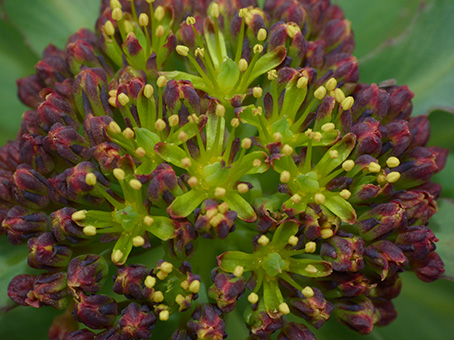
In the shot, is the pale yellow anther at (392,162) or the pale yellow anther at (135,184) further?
the pale yellow anther at (392,162)

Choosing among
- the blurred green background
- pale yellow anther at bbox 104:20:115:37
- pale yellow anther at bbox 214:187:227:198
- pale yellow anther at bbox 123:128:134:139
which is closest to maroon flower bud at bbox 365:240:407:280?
the blurred green background

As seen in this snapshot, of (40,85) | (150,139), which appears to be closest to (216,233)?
(150,139)

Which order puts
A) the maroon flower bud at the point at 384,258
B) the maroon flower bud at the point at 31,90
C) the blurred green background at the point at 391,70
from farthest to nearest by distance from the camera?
the maroon flower bud at the point at 31,90
the blurred green background at the point at 391,70
the maroon flower bud at the point at 384,258

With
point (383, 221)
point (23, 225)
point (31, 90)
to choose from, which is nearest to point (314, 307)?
point (383, 221)

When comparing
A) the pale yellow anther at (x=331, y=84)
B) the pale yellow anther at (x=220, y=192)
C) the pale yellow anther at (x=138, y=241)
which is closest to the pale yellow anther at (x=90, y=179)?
the pale yellow anther at (x=138, y=241)

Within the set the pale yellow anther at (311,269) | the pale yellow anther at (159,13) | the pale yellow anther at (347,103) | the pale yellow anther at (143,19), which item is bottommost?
the pale yellow anther at (311,269)

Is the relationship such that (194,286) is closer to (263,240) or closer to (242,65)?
(263,240)

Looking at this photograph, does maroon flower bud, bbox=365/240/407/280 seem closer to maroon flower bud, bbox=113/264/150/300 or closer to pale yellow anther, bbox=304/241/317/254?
pale yellow anther, bbox=304/241/317/254

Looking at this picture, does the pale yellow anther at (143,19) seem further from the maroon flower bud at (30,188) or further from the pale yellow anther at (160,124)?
the maroon flower bud at (30,188)
